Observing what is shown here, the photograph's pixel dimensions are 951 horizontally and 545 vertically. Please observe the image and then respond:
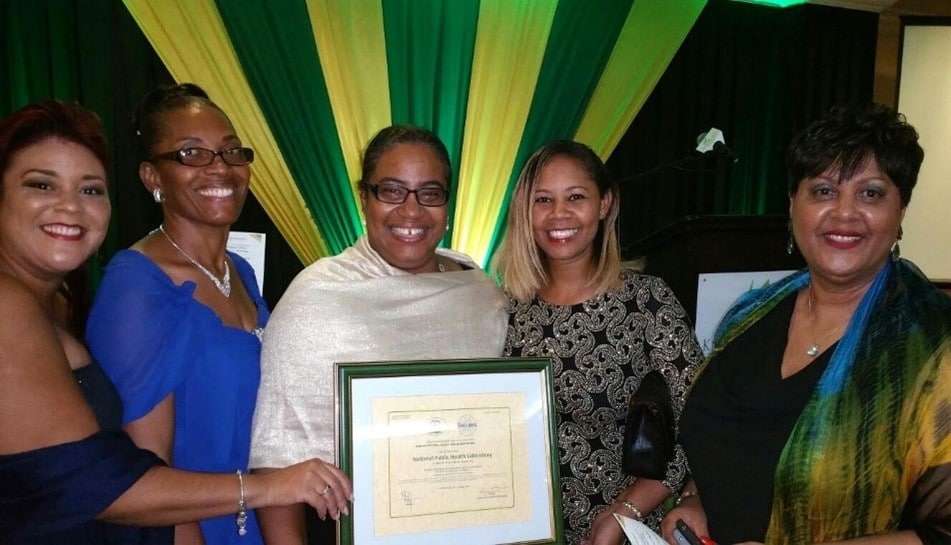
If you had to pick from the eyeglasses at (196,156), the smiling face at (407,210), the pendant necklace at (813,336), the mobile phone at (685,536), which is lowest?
the mobile phone at (685,536)

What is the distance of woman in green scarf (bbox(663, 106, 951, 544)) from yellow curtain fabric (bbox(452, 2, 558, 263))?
3.54 meters

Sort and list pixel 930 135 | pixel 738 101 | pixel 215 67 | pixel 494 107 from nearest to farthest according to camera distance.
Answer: pixel 215 67 → pixel 494 107 → pixel 930 135 → pixel 738 101

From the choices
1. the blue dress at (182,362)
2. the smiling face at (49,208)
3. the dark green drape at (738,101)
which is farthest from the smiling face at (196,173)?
the dark green drape at (738,101)

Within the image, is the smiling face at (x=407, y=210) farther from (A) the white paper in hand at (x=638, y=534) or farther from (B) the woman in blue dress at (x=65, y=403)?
(A) the white paper in hand at (x=638, y=534)

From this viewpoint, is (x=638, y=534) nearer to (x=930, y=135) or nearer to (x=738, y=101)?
(x=738, y=101)

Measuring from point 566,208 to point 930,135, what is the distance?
5.79 meters

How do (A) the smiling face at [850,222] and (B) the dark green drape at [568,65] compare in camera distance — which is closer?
(A) the smiling face at [850,222]

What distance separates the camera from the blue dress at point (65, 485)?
4.24ft

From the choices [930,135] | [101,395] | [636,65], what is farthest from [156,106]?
[930,135]

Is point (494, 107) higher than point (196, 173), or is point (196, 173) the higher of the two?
point (494, 107)

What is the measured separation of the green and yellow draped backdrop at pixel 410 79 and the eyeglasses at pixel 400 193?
2.76 m

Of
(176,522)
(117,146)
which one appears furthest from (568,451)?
(117,146)

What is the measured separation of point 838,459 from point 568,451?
2.41ft

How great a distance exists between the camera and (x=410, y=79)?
4.82 m
